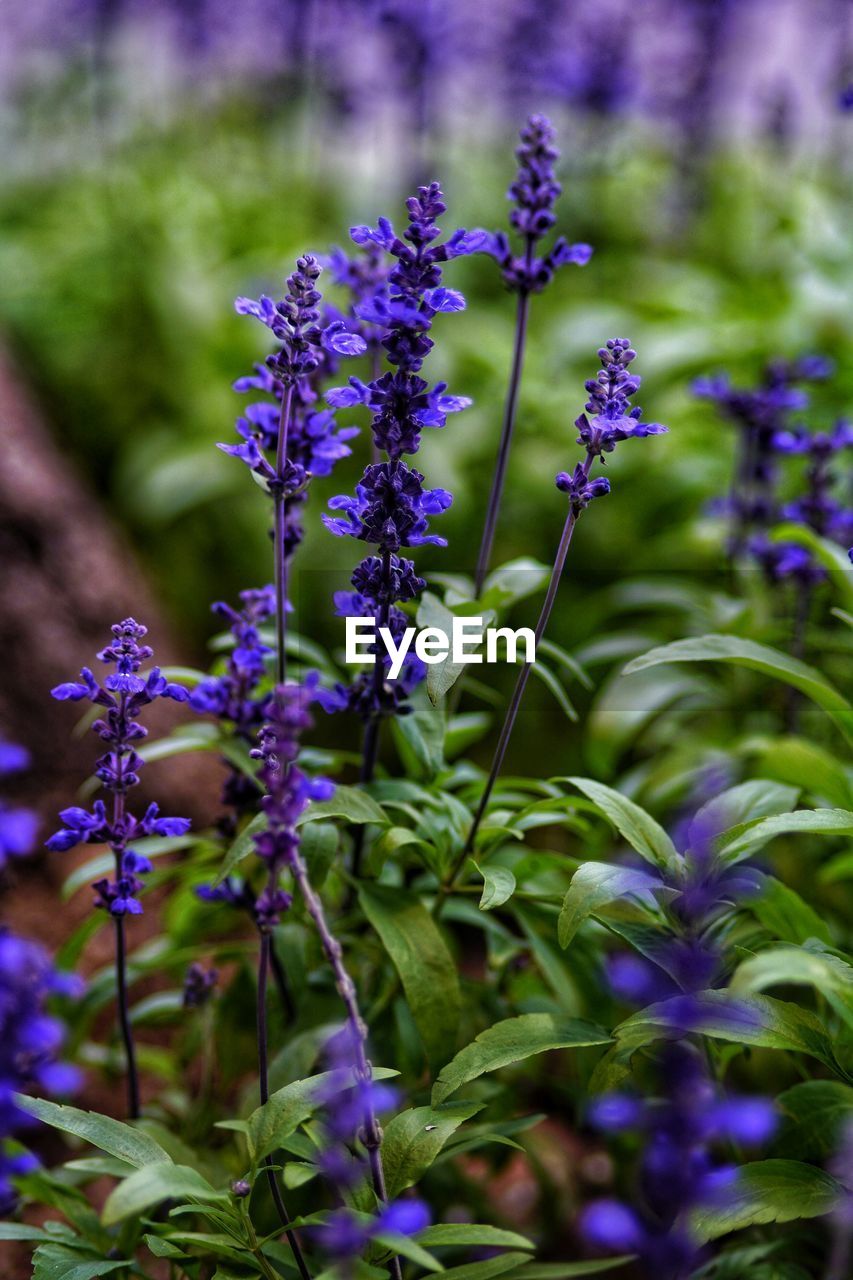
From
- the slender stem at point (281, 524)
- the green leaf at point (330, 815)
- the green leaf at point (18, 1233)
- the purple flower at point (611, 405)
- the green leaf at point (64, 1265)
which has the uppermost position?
the purple flower at point (611, 405)

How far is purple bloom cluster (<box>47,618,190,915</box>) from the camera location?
1.65 meters

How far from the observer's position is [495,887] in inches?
64.5

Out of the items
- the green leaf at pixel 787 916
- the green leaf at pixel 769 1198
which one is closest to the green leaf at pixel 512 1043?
the green leaf at pixel 769 1198

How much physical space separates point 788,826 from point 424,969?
58 cm

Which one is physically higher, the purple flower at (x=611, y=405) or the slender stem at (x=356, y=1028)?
the purple flower at (x=611, y=405)

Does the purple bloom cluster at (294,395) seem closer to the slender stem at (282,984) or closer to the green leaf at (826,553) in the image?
the slender stem at (282,984)

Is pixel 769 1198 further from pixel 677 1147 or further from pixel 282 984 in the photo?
pixel 282 984

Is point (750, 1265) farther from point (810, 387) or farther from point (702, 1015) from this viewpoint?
point (810, 387)

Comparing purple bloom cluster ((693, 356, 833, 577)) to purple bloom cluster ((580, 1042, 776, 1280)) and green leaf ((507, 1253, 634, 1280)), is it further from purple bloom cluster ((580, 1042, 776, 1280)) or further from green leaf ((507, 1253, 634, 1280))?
purple bloom cluster ((580, 1042, 776, 1280))

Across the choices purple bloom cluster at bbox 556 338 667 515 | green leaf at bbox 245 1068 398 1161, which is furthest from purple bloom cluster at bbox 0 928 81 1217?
purple bloom cluster at bbox 556 338 667 515

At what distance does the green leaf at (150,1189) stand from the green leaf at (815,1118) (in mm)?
824

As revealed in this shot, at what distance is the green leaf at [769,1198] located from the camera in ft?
4.86

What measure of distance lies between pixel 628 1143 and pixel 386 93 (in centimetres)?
410

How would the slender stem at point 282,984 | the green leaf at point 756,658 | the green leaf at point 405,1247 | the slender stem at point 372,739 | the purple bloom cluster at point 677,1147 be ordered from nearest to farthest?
the purple bloom cluster at point 677,1147
the green leaf at point 405,1247
the slender stem at point 372,739
the green leaf at point 756,658
the slender stem at point 282,984
